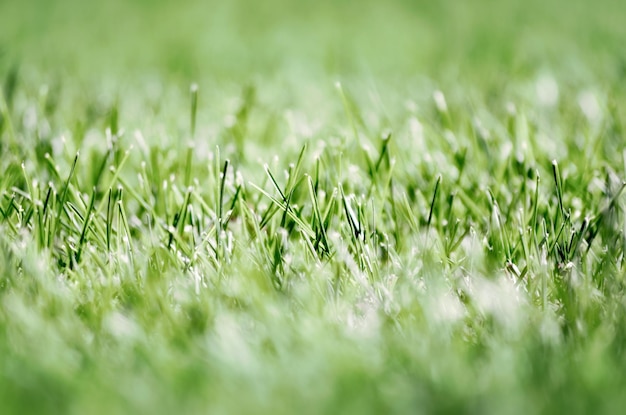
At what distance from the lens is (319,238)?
1.34 meters

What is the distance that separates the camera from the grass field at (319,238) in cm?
91

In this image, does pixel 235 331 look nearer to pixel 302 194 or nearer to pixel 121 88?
pixel 302 194

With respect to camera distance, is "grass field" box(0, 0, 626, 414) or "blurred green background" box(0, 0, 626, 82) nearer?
"grass field" box(0, 0, 626, 414)

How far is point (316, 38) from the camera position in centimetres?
305

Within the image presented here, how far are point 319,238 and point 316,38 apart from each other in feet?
6.14

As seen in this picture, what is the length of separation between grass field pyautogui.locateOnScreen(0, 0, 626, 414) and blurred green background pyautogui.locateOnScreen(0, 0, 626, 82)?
30 mm

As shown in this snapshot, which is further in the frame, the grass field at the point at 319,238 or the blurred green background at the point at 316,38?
the blurred green background at the point at 316,38

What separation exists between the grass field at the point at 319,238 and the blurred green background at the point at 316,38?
3 centimetres

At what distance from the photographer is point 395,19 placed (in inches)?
131

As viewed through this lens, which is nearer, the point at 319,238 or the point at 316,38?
the point at 319,238

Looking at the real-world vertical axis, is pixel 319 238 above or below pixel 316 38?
below

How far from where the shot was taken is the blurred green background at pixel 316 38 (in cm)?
269

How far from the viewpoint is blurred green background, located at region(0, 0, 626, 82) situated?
8.84ft

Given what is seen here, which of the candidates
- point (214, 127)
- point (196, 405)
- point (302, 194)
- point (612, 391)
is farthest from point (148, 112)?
point (612, 391)
